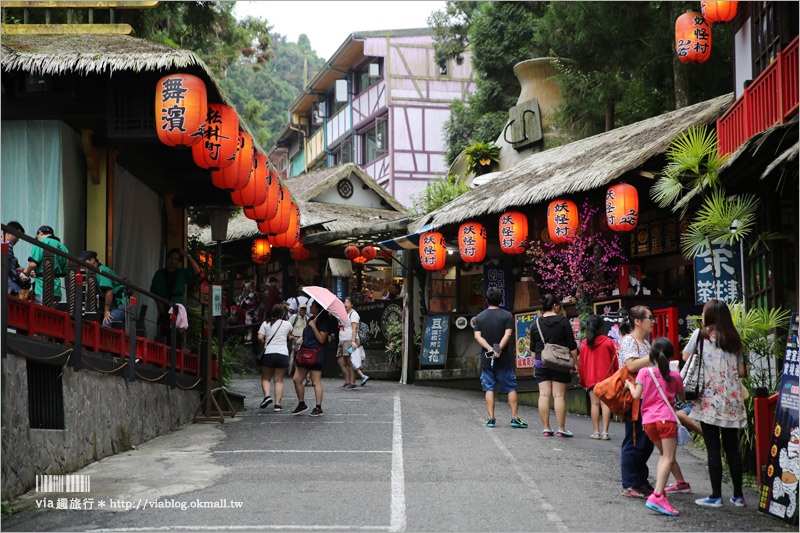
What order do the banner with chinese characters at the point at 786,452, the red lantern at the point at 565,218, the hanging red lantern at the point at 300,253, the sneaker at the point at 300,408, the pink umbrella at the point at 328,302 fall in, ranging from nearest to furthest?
the banner with chinese characters at the point at 786,452 → the pink umbrella at the point at 328,302 → the sneaker at the point at 300,408 → the red lantern at the point at 565,218 → the hanging red lantern at the point at 300,253

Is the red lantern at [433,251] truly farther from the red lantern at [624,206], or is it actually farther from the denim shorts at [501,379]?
the denim shorts at [501,379]

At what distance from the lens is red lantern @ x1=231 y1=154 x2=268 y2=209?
13.4 m

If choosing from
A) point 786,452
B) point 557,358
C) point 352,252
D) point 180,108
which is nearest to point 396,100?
point 352,252

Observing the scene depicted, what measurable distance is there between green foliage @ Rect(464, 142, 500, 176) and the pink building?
8.96 meters

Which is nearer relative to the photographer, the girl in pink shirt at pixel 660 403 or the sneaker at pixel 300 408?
the girl in pink shirt at pixel 660 403

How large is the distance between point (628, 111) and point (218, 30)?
1158 cm

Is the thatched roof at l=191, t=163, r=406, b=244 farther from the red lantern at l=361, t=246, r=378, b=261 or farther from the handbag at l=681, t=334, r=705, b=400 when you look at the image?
the handbag at l=681, t=334, r=705, b=400

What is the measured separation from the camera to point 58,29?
42.8ft

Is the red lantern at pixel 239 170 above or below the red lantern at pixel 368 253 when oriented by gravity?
above

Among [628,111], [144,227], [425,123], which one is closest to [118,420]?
[144,227]

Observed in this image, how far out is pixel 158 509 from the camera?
7.32m

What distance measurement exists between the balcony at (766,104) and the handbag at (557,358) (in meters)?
3.60

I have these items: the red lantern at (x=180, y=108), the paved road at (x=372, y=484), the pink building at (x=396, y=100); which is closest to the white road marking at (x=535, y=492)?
the paved road at (x=372, y=484)

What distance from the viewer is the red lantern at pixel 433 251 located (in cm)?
2000
